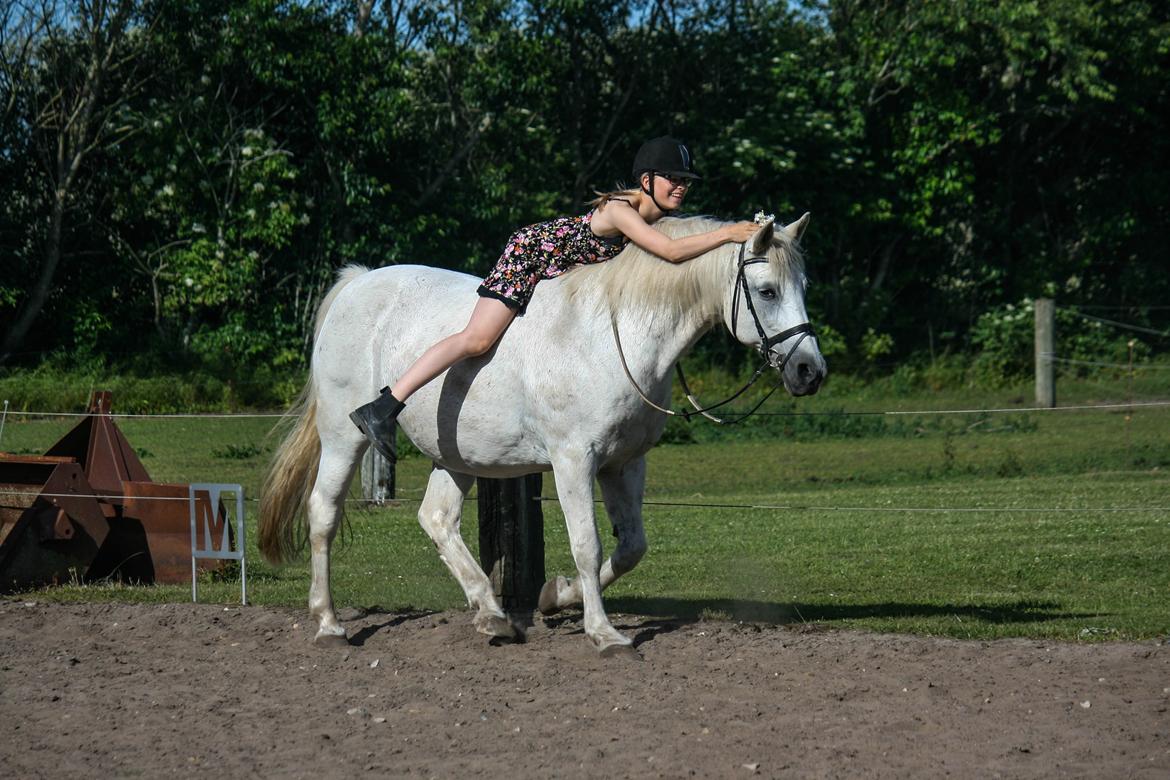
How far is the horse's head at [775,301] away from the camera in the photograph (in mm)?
5426

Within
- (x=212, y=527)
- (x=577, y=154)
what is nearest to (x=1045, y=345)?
(x=577, y=154)

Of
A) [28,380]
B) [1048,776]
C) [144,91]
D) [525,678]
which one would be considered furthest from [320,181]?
[1048,776]

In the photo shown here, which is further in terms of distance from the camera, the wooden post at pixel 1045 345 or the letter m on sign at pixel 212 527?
the wooden post at pixel 1045 345

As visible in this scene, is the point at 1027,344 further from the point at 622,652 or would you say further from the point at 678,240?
the point at 622,652

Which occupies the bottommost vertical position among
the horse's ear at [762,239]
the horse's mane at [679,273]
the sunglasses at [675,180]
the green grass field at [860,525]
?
the green grass field at [860,525]

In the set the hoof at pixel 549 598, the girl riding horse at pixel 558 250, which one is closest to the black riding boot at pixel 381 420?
the girl riding horse at pixel 558 250

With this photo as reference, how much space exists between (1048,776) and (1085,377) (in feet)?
55.3

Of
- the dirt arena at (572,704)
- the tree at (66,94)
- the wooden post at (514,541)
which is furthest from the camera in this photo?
the tree at (66,94)

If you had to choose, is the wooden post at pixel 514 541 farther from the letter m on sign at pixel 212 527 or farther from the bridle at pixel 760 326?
the bridle at pixel 760 326

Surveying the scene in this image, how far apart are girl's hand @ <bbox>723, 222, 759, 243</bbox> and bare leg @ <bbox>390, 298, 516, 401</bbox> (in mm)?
1079

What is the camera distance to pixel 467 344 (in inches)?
239

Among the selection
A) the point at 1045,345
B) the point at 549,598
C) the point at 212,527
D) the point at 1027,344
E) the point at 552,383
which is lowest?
the point at 549,598

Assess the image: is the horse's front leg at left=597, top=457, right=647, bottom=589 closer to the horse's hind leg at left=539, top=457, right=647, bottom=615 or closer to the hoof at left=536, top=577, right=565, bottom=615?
the horse's hind leg at left=539, top=457, right=647, bottom=615

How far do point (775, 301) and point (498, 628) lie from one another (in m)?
2.02
